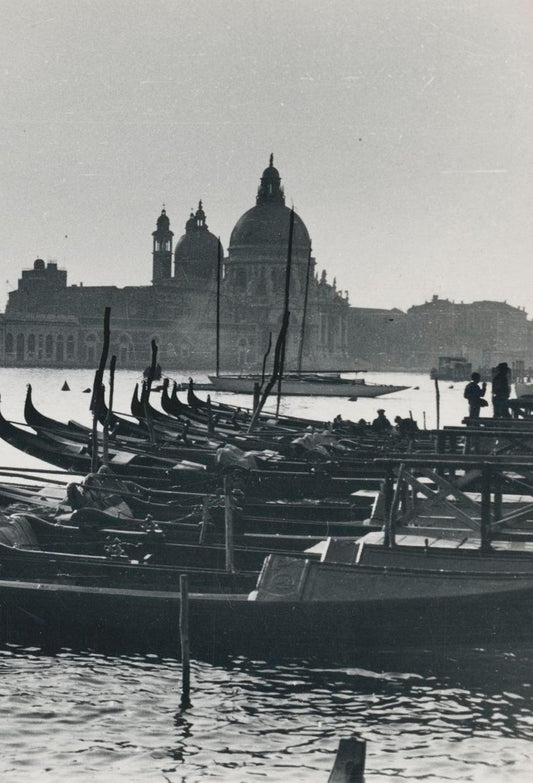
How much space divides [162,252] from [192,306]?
13.1m

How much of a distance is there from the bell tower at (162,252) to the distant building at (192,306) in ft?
0.35

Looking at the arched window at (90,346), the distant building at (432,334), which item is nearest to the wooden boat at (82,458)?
the arched window at (90,346)

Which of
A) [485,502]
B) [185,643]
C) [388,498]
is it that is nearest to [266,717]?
[185,643]

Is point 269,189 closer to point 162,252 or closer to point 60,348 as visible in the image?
point 162,252

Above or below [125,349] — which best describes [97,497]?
below

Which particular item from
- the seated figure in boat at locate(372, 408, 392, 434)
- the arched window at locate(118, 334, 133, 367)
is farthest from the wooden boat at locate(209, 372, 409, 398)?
the arched window at locate(118, 334, 133, 367)

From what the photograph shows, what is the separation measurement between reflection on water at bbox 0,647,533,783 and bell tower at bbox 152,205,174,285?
129297 millimetres

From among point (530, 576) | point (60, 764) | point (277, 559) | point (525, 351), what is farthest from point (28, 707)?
point (525, 351)

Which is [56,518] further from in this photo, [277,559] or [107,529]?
[277,559]

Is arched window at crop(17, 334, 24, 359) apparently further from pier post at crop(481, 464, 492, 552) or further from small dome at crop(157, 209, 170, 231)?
pier post at crop(481, 464, 492, 552)

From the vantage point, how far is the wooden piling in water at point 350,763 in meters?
6.22

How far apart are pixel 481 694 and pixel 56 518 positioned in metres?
5.19

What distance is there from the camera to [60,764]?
8.75 m

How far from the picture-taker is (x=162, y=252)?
459 feet
